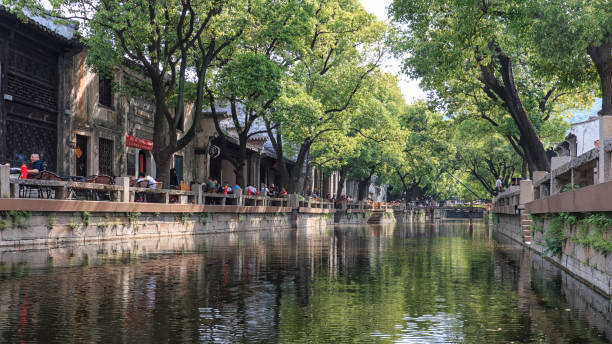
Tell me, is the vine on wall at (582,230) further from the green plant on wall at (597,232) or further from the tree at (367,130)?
A: the tree at (367,130)

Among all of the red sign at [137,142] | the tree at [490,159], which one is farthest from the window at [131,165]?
the tree at [490,159]

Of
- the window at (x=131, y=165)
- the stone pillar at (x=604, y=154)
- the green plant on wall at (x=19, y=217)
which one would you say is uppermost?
the window at (x=131, y=165)

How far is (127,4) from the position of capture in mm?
22828

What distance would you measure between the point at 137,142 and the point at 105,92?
10.9 feet

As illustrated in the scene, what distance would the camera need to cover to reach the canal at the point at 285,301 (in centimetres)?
679

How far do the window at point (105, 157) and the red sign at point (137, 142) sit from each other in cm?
125

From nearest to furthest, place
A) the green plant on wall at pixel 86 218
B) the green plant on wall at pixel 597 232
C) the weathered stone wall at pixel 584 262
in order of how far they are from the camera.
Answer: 1. the green plant on wall at pixel 597 232
2. the weathered stone wall at pixel 584 262
3. the green plant on wall at pixel 86 218

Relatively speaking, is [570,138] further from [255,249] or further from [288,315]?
Result: [288,315]

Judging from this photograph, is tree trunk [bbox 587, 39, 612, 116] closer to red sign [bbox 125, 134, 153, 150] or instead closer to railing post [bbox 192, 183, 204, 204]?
railing post [bbox 192, 183, 204, 204]

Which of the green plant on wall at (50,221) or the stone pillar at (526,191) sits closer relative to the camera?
the green plant on wall at (50,221)

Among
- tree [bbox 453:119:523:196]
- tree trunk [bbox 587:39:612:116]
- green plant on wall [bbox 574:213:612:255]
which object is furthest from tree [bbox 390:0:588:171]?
tree [bbox 453:119:523:196]

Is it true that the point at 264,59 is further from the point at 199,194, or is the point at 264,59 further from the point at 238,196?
the point at 199,194

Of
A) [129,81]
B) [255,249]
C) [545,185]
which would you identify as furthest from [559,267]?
[129,81]

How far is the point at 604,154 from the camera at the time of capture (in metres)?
10.3
